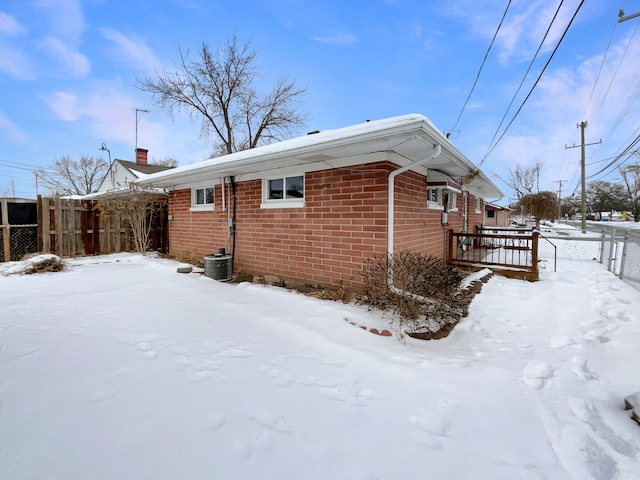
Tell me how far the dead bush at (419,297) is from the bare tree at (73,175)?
35.9 meters

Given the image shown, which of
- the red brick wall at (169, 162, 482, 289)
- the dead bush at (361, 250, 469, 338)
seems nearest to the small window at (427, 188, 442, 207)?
the red brick wall at (169, 162, 482, 289)

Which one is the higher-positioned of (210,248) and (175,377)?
(210,248)

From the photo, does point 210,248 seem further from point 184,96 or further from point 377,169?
point 184,96

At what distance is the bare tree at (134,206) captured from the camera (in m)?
9.21

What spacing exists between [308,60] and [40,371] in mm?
12390

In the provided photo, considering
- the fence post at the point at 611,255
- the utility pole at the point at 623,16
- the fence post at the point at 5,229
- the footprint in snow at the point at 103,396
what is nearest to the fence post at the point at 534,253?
the fence post at the point at 611,255

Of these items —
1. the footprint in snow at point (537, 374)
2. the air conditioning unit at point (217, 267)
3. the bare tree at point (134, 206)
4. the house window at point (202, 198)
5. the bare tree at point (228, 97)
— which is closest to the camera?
the footprint in snow at point (537, 374)

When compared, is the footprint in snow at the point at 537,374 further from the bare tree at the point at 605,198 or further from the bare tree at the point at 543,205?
the bare tree at the point at 605,198

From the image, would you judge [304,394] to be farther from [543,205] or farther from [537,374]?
[543,205]

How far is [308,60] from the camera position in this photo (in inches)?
452


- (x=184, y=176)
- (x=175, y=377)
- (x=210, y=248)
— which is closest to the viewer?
(x=175, y=377)

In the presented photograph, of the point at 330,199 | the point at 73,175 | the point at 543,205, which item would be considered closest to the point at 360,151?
the point at 330,199

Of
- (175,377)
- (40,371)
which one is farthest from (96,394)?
(40,371)

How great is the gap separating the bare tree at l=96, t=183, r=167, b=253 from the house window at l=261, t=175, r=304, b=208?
5.11m
